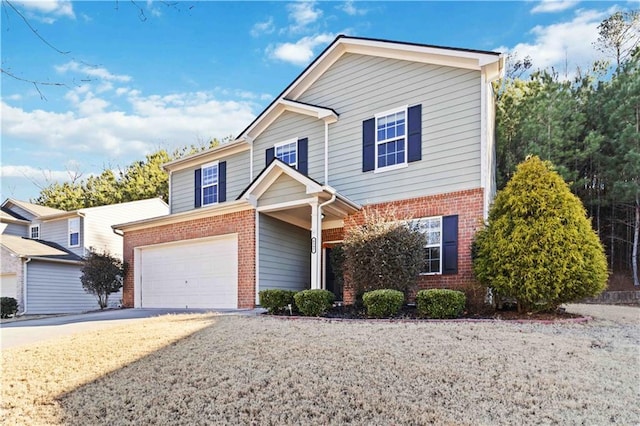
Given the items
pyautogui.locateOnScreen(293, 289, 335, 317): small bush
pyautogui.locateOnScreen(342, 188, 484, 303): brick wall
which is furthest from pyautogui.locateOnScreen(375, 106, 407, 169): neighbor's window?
pyautogui.locateOnScreen(293, 289, 335, 317): small bush

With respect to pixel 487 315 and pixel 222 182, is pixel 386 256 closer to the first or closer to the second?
pixel 487 315

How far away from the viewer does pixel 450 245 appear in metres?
10.4

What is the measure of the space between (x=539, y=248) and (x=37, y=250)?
21397mm

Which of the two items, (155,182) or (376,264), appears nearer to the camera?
(376,264)

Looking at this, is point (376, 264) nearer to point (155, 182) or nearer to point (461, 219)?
point (461, 219)

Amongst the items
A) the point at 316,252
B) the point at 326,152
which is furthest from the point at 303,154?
the point at 316,252

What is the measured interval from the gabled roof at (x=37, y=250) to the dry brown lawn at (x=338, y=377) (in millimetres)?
14474

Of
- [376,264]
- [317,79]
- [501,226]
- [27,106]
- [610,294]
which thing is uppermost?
[317,79]

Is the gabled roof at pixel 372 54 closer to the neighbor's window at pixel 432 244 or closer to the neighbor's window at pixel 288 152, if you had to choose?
the neighbor's window at pixel 288 152

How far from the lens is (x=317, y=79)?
13.6 m

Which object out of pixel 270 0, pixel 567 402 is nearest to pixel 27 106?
pixel 270 0

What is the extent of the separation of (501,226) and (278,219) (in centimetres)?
669

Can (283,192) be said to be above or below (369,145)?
below

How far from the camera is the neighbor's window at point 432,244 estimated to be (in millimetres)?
10492
